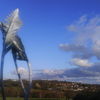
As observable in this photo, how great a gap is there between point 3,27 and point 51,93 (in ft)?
219

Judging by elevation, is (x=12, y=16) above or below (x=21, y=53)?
above

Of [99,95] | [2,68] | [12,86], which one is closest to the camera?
[2,68]

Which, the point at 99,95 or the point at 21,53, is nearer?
the point at 21,53

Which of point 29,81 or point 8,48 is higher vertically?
point 8,48

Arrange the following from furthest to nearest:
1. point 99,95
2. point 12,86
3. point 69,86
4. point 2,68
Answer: point 69,86 < point 12,86 < point 99,95 < point 2,68

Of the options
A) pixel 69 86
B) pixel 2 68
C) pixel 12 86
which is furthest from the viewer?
pixel 69 86

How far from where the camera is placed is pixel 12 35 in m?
30.5

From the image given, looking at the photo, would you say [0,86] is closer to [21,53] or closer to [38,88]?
[21,53]

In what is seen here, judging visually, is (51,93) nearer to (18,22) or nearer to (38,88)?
(38,88)

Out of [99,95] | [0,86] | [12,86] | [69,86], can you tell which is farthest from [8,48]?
[69,86]

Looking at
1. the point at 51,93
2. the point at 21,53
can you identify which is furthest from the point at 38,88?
the point at 21,53

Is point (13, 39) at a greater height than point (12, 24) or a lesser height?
lesser

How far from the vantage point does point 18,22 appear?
30.8m

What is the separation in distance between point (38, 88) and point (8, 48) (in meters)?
66.2
